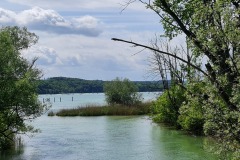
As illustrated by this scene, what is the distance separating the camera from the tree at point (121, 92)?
50656 mm

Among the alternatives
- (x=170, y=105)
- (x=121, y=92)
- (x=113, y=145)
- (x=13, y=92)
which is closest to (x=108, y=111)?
(x=121, y=92)

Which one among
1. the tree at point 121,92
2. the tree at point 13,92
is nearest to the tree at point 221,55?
the tree at point 13,92

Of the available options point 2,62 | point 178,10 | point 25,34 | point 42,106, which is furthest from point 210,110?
point 25,34

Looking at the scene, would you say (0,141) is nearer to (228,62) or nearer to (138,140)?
(138,140)

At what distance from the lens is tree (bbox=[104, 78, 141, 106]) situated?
5066 centimetres

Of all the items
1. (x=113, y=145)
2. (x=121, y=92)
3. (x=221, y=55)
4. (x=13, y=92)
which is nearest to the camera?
→ (x=221, y=55)

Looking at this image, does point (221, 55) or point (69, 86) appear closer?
point (221, 55)

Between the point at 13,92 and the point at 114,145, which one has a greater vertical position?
the point at 13,92

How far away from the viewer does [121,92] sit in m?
50.9

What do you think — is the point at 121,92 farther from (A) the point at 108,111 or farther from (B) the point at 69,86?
(B) the point at 69,86

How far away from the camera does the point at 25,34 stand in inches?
1204

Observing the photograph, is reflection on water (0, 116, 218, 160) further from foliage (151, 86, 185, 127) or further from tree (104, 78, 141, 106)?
tree (104, 78, 141, 106)

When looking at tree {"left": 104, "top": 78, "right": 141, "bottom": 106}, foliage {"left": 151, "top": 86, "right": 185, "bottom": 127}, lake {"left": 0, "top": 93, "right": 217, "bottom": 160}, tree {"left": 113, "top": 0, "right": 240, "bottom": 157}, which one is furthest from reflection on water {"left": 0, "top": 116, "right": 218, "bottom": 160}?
tree {"left": 104, "top": 78, "right": 141, "bottom": 106}

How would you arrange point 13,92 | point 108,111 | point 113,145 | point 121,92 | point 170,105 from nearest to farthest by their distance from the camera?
Result: point 13,92 → point 113,145 → point 170,105 → point 108,111 → point 121,92
